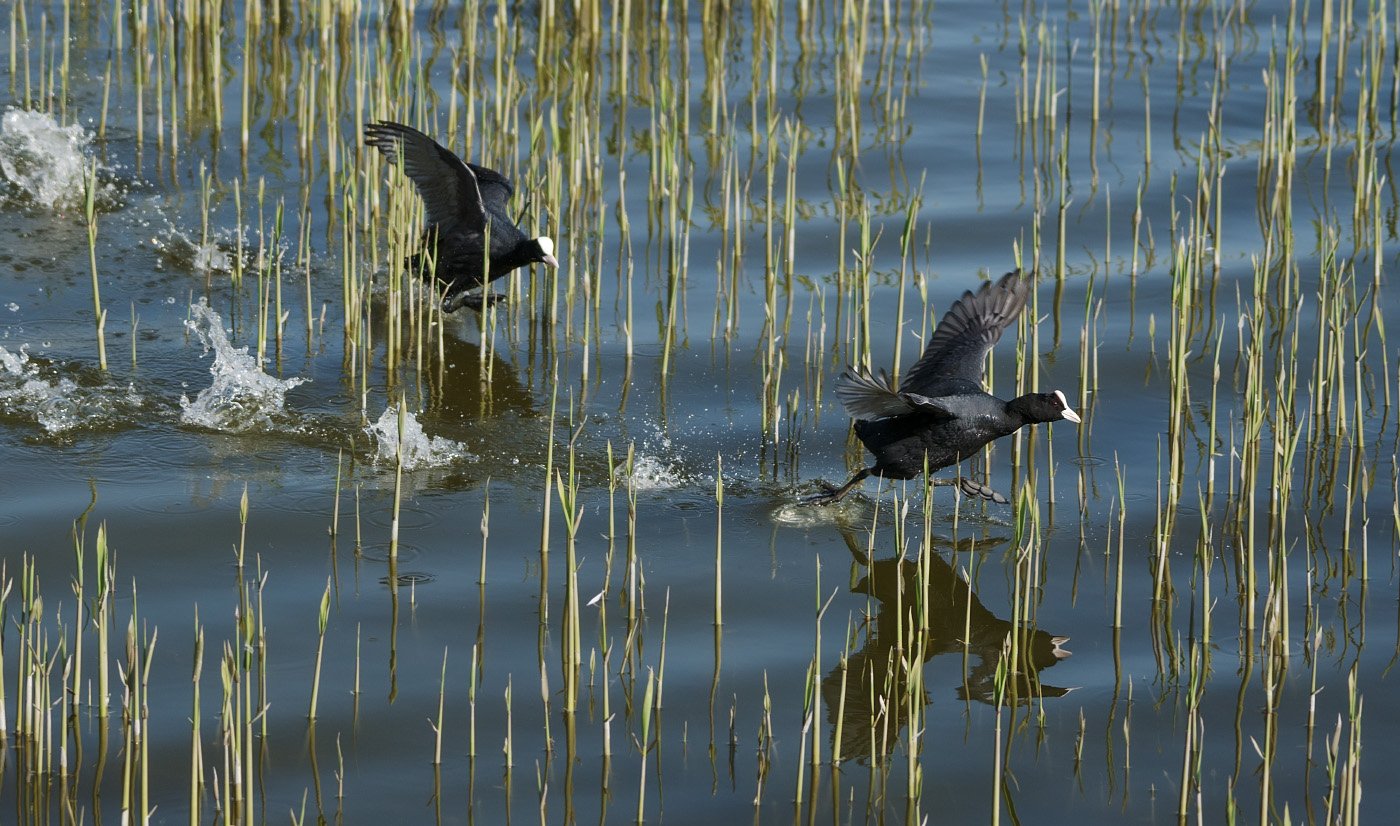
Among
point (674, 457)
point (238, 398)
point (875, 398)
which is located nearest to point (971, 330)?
point (875, 398)

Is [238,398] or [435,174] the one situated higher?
[435,174]

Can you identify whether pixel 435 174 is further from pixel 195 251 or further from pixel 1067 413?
pixel 1067 413

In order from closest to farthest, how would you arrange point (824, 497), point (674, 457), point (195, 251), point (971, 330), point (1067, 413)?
point (1067, 413), point (824, 497), point (971, 330), point (674, 457), point (195, 251)

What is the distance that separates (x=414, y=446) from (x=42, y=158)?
3.82 metres

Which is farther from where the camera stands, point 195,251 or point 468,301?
point 195,251

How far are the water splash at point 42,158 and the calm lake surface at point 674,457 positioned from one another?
1.1 inches

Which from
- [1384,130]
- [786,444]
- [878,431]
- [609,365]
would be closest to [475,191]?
[609,365]

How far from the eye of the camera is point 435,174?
7879 mm

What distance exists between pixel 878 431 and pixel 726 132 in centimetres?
444

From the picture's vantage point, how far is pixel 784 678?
515 cm

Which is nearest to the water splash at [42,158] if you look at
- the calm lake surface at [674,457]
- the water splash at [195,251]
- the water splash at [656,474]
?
the calm lake surface at [674,457]

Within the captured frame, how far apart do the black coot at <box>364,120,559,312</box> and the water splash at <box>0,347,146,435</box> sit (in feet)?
4.78

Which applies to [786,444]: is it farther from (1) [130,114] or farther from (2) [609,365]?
(1) [130,114]

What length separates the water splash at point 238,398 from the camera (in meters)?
6.80
